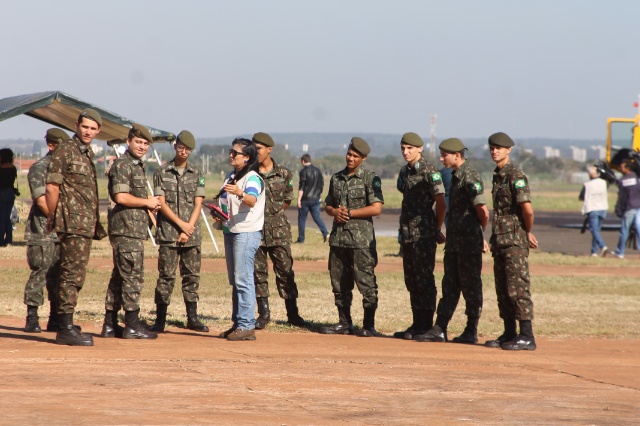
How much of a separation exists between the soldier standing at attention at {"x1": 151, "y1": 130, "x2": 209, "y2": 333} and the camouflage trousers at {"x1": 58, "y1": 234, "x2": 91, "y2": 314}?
1.36m

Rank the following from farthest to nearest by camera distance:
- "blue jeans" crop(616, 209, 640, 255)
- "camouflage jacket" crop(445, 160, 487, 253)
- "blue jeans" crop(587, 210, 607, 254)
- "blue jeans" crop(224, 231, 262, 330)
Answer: "blue jeans" crop(587, 210, 607, 254) < "blue jeans" crop(616, 209, 640, 255) < "camouflage jacket" crop(445, 160, 487, 253) < "blue jeans" crop(224, 231, 262, 330)

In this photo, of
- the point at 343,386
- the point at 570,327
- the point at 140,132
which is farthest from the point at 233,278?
the point at 570,327

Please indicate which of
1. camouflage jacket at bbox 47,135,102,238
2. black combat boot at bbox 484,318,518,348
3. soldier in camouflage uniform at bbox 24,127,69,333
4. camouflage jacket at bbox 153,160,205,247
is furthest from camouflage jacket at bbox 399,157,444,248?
soldier in camouflage uniform at bbox 24,127,69,333

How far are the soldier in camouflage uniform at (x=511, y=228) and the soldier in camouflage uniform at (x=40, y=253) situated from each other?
4.10 meters

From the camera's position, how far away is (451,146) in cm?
988

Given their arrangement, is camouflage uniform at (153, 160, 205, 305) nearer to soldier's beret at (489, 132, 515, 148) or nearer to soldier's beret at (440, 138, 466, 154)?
soldier's beret at (440, 138, 466, 154)

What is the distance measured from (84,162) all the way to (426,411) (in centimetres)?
371

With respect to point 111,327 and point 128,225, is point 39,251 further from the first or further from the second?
point 128,225

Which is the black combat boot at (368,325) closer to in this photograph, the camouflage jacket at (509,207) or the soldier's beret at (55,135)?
the camouflage jacket at (509,207)

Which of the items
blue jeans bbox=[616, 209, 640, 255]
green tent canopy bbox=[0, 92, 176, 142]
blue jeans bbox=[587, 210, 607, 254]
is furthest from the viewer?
blue jeans bbox=[587, 210, 607, 254]

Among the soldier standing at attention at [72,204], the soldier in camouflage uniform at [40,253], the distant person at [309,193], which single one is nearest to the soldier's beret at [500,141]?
the soldier standing at attention at [72,204]

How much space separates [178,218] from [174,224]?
0.24 feet

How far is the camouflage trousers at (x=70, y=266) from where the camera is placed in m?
8.73

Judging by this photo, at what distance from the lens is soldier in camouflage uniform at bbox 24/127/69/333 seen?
9.93 m
